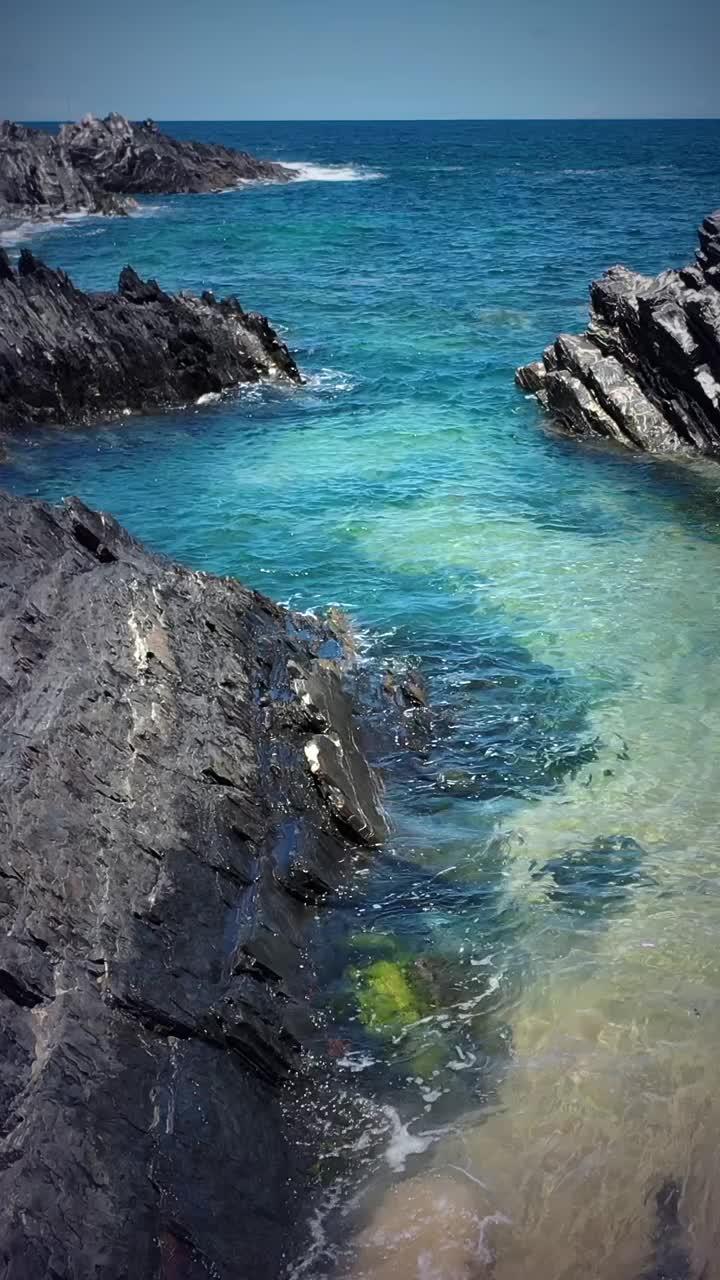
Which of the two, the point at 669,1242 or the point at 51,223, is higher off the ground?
the point at 51,223

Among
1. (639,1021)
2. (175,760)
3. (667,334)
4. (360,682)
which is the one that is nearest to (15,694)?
(175,760)

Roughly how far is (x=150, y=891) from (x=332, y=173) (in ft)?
347

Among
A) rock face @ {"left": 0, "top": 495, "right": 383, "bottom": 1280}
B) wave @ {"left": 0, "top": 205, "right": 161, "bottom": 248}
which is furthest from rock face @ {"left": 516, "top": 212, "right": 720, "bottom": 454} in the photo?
wave @ {"left": 0, "top": 205, "right": 161, "bottom": 248}

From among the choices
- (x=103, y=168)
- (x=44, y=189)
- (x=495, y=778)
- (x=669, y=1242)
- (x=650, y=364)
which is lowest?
(x=669, y=1242)

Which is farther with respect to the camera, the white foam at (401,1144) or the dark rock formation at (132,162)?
the dark rock formation at (132,162)

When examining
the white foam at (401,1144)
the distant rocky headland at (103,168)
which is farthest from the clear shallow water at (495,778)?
the distant rocky headland at (103,168)

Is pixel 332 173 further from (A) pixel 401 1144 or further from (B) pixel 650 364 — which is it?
(A) pixel 401 1144

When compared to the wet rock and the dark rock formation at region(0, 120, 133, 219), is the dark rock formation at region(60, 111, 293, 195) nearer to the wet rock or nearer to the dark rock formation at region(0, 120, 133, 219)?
the dark rock formation at region(0, 120, 133, 219)

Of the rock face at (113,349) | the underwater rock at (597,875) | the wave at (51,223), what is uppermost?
the wave at (51,223)

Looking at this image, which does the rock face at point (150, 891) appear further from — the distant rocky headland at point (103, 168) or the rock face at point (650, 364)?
the distant rocky headland at point (103, 168)

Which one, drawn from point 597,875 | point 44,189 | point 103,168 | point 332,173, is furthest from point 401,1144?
point 332,173

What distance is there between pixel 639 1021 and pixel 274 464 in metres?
16.1

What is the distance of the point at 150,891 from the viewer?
8.30 meters

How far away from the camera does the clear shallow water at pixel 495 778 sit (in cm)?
736
